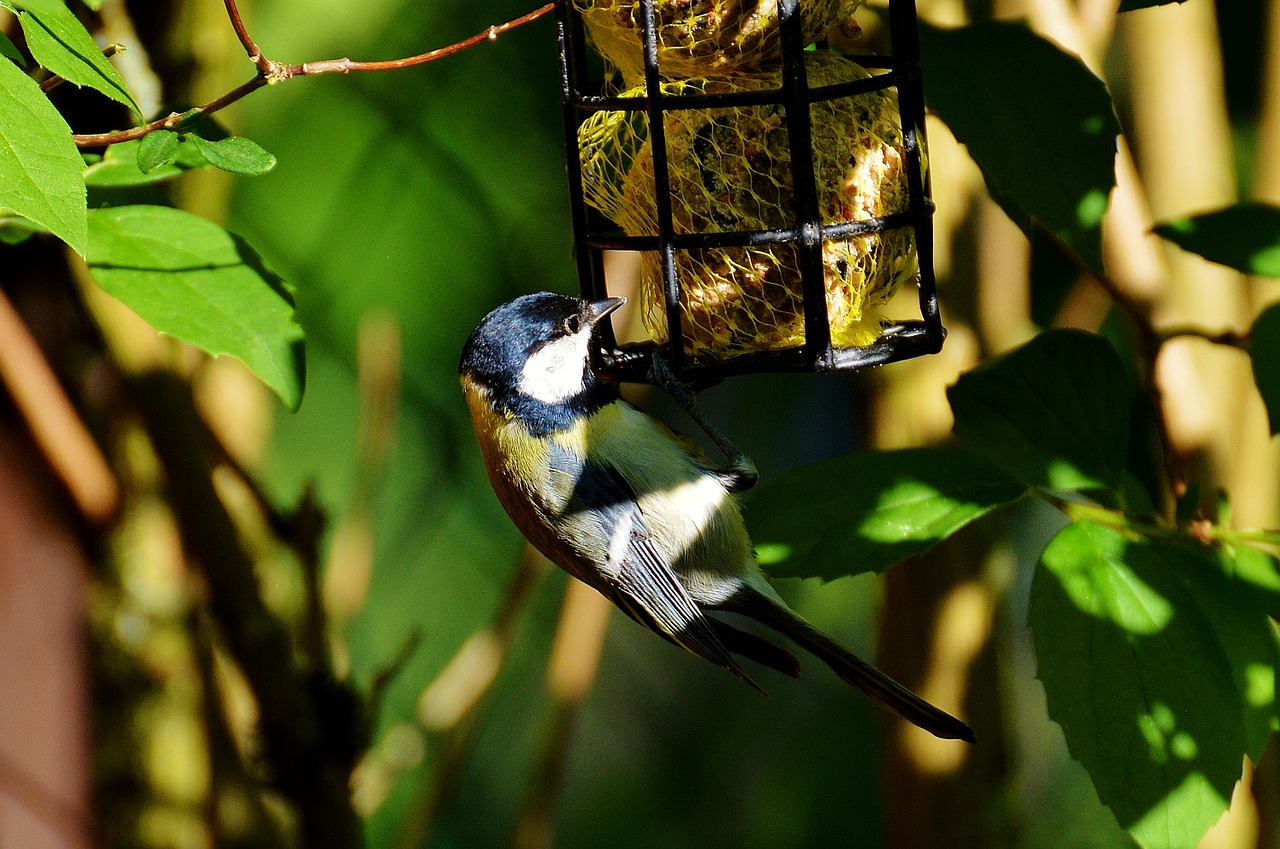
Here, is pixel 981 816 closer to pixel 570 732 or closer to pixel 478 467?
pixel 570 732

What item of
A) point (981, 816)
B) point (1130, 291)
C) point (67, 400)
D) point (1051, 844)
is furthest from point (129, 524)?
point (1051, 844)

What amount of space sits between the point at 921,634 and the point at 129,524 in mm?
1067

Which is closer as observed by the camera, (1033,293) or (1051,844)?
(1033,293)

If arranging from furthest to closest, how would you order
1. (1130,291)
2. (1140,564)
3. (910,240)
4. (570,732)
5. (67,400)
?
1. (570,732)
2. (67,400)
3. (1130,291)
4. (910,240)
5. (1140,564)

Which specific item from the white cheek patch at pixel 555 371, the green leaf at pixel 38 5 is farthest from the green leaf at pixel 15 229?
the white cheek patch at pixel 555 371

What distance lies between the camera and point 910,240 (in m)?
1.26

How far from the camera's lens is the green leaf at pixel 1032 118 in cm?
106

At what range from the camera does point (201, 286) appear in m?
0.97

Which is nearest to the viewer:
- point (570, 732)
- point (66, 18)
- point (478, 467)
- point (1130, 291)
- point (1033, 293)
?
point (66, 18)

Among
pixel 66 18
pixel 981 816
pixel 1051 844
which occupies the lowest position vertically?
pixel 1051 844

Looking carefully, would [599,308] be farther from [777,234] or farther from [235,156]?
[235,156]

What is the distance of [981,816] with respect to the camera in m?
1.62

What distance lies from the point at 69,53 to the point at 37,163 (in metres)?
0.13

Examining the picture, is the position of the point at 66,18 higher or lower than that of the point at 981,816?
higher
